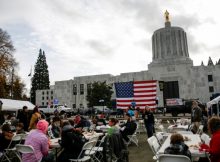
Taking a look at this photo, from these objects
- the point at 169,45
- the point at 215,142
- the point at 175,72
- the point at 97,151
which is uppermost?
the point at 169,45

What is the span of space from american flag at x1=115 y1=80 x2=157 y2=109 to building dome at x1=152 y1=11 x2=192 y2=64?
51.9 m

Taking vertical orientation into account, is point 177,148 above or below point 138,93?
below

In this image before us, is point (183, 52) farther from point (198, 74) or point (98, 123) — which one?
point (98, 123)

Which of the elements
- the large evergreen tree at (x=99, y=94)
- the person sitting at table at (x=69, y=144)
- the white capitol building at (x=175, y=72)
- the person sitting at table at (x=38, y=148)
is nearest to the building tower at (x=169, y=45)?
the white capitol building at (x=175, y=72)

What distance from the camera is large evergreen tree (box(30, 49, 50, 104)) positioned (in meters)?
81.2

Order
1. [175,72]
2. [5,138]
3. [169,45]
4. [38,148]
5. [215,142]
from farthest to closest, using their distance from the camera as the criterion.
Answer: [169,45] < [175,72] < [5,138] < [38,148] < [215,142]

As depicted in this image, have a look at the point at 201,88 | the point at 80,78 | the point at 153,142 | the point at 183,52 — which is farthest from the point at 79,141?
the point at 80,78

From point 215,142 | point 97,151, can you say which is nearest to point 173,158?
point 215,142

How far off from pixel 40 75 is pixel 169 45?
4468 centimetres

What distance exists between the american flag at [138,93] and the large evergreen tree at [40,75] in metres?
69.3

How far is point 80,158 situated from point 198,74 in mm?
60931

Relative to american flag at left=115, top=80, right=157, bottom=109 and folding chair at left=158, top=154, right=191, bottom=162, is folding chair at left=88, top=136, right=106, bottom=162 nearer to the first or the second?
folding chair at left=158, top=154, right=191, bottom=162

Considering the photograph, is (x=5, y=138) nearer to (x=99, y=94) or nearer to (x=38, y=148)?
(x=38, y=148)

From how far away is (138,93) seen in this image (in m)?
15.7
